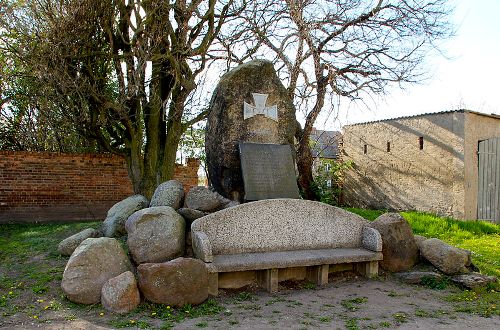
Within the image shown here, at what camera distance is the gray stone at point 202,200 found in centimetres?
609

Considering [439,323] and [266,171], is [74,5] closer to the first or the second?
[266,171]

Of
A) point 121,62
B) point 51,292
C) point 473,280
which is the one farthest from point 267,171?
point 121,62

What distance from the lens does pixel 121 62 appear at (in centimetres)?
944

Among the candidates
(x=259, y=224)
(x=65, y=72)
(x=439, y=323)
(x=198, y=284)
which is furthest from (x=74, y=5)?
(x=439, y=323)

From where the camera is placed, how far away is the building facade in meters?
10.4

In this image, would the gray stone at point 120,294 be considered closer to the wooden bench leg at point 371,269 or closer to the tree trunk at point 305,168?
the wooden bench leg at point 371,269

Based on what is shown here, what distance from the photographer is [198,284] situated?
460 cm

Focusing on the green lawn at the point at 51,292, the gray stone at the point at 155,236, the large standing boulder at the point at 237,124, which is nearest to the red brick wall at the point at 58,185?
the green lawn at the point at 51,292

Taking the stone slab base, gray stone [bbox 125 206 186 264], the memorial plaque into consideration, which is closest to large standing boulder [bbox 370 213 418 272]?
the stone slab base

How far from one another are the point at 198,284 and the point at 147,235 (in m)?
1.01

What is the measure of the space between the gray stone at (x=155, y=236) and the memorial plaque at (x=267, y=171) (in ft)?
4.36

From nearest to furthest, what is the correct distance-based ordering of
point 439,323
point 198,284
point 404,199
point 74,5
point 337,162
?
point 439,323, point 198,284, point 74,5, point 404,199, point 337,162

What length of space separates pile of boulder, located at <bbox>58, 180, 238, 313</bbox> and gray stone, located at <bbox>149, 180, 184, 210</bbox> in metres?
0.47

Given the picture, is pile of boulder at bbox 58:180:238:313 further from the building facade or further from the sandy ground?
the building facade
